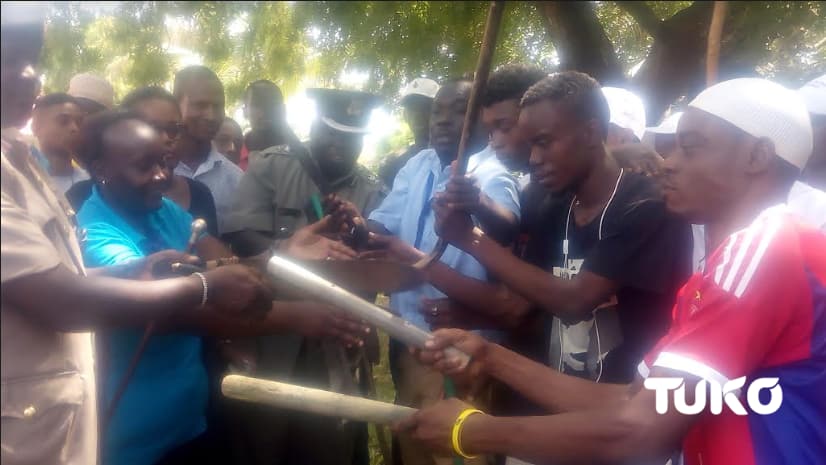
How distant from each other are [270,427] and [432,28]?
172 cm

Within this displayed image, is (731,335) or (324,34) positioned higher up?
(324,34)

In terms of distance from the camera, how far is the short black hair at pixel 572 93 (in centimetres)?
250

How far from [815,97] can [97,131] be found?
2796 mm

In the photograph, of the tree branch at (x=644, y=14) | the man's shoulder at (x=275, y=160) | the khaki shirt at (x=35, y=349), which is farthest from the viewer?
the man's shoulder at (x=275, y=160)

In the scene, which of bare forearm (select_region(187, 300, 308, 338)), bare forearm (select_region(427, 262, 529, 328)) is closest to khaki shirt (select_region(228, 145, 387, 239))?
bare forearm (select_region(187, 300, 308, 338))

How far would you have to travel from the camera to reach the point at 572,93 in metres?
2.51

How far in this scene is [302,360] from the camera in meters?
2.78

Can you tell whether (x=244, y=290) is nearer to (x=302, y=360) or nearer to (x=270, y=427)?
(x=302, y=360)

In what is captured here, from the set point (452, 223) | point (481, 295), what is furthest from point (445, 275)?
point (452, 223)

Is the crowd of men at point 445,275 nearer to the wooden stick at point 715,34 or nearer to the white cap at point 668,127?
the white cap at point 668,127

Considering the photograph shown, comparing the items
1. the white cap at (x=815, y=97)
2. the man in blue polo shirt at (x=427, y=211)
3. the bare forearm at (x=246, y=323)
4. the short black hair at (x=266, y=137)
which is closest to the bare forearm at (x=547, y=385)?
the man in blue polo shirt at (x=427, y=211)

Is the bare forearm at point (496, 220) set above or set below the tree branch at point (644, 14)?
below

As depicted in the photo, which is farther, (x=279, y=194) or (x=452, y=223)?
(x=279, y=194)

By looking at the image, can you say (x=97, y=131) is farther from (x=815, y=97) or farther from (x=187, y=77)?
(x=815, y=97)
